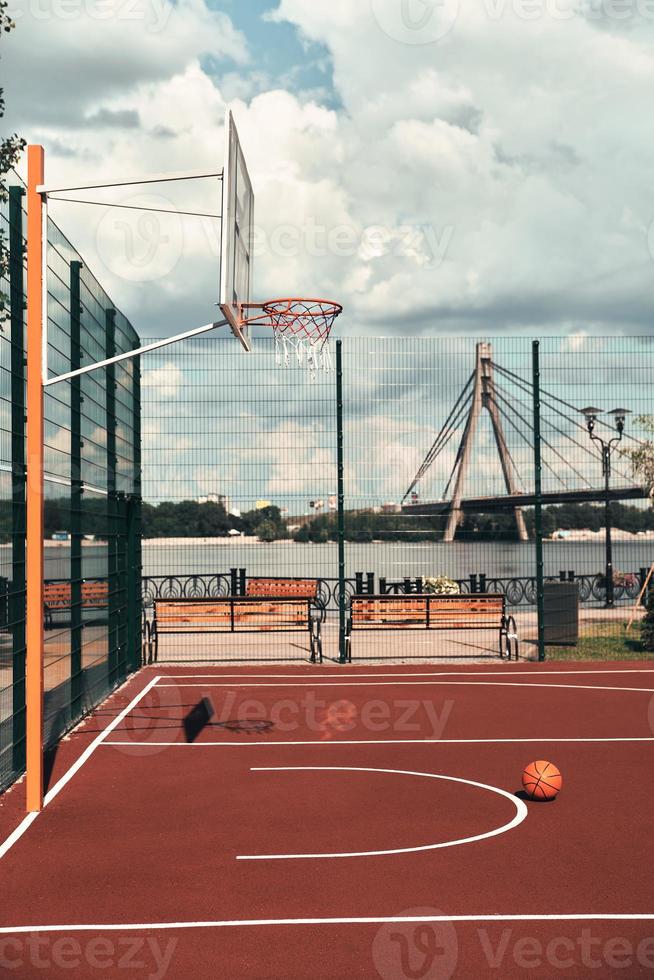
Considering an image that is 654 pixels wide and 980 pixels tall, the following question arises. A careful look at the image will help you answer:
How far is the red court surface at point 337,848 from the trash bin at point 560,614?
522cm

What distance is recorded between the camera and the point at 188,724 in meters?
12.9

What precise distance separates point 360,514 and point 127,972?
1318cm

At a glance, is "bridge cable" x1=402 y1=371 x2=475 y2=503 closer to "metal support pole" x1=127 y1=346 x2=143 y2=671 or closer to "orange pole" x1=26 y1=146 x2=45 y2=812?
"metal support pole" x1=127 y1=346 x2=143 y2=671

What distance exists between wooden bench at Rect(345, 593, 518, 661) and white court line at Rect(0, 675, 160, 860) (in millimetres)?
4458

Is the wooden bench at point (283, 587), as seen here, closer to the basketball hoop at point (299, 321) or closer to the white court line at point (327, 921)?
the basketball hoop at point (299, 321)

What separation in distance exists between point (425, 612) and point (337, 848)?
10890mm

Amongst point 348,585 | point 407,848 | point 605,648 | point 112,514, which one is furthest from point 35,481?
point 605,648

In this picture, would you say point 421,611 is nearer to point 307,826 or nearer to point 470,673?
point 470,673

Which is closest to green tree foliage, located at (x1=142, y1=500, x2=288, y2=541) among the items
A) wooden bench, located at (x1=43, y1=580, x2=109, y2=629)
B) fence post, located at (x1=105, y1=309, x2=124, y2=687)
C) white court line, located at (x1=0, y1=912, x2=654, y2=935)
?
fence post, located at (x1=105, y1=309, x2=124, y2=687)

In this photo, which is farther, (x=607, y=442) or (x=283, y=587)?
A: (x=607, y=442)

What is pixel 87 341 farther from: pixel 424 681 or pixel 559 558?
pixel 559 558

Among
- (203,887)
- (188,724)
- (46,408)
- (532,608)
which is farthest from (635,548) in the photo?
(203,887)

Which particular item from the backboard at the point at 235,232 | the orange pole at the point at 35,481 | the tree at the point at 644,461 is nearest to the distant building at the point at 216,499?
the backboard at the point at 235,232

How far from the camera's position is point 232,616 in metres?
18.2
